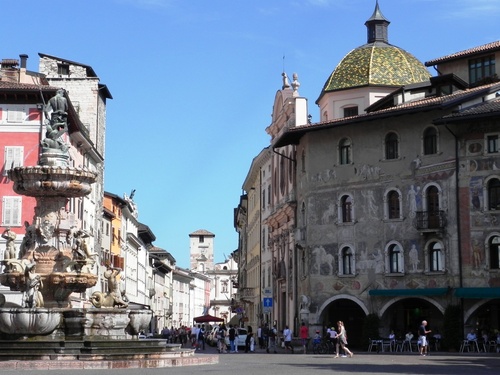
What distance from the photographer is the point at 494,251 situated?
44781mm

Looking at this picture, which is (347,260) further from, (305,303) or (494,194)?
(494,194)

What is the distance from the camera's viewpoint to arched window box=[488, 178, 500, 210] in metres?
44.9

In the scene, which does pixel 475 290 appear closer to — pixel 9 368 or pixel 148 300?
pixel 9 368

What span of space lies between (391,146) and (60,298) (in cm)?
2502

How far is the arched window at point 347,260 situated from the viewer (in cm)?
5022

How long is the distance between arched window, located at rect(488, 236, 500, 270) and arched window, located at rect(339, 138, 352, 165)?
9.28 m

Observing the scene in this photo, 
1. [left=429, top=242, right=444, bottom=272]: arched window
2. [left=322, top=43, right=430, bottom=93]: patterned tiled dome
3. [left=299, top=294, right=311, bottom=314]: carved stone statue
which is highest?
[left=322, top=43, right=430, bottom=93]: patterned tiled dome

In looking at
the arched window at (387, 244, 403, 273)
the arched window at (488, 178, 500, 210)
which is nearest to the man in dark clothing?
the arched window at (387, 244, 403, 273)

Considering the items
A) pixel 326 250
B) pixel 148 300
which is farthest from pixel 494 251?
pixel 148 300

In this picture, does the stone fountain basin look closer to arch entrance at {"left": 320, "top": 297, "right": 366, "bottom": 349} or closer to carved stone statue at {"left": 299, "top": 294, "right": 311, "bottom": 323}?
carved stone statue at {"left": 299, "top": 294, "right": 311, "bottom": 323}

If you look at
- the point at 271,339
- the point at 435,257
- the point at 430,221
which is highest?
the point at 430,221

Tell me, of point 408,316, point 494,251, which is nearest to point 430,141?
point 494,251

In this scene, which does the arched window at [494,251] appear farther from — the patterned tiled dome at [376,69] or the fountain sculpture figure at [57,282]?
the fountain sculpture figure at [57,282]

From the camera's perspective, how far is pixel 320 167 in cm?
5281
